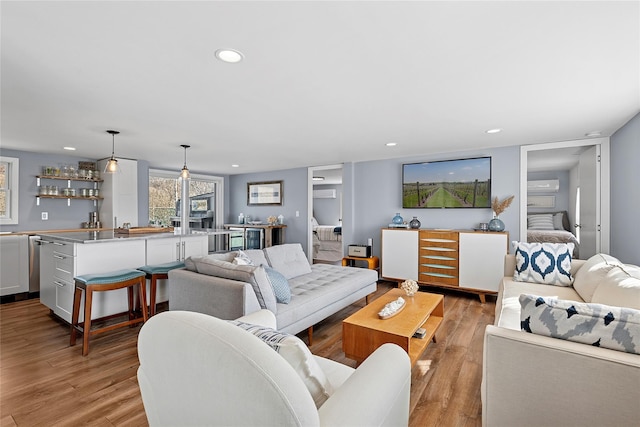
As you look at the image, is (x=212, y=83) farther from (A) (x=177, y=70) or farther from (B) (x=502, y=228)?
(B) (x=502, y=228)

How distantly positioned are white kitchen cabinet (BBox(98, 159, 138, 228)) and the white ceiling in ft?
4.96

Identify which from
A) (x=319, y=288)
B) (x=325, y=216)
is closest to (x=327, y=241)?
(x=325, y=216)

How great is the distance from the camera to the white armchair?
0.74 m

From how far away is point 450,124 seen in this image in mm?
3223

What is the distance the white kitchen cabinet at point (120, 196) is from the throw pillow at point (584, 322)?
5797 millimetres

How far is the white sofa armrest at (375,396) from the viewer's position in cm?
90

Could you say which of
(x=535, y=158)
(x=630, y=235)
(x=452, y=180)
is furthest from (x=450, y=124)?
(x=535, y=158)

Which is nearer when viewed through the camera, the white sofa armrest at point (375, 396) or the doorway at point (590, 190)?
the white sofa armrest at point (375, 396)

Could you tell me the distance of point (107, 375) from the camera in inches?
86.7

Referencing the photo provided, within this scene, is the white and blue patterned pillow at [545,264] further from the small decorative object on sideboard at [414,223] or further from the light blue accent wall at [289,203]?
the light blue accent wall at [289,203]

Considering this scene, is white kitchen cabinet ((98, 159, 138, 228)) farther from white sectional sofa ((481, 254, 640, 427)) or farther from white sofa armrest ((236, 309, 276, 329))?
white sectional sofa ((481, 254, 640, 427))

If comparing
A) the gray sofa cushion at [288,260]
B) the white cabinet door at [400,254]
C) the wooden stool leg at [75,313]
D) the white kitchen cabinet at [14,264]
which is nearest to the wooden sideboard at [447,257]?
the white cabinet door at [400,254]

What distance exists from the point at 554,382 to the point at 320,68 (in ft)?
6.81

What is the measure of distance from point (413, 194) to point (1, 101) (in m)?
5.00
